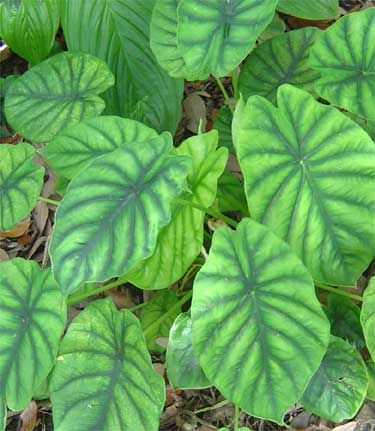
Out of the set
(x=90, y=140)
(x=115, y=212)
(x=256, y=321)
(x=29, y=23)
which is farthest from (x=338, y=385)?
(x=29, y=23)

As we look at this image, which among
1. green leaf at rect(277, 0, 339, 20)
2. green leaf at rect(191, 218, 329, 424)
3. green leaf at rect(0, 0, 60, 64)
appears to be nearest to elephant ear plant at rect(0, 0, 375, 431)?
green leaf at rect(191, 218, 329, 424)

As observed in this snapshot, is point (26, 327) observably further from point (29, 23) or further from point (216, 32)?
point (29, 23)

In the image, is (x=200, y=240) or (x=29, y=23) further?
(x=29, y=23)

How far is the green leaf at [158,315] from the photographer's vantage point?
171 cm

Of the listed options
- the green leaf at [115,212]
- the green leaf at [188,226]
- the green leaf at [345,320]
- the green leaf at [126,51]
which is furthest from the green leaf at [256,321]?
the green leaf at [126,51]

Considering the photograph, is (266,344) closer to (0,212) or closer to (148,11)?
(0,212)

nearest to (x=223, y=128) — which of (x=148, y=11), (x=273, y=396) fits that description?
(x=148, y=11)

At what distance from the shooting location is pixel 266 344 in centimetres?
119

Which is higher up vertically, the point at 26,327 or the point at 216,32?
the point at 216,32

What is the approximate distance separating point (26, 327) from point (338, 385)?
66cm

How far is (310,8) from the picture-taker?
200 centimetres

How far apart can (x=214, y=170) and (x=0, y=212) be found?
506mm

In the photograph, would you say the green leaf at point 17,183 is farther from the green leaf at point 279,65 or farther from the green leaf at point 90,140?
the green leaf at point 279,65

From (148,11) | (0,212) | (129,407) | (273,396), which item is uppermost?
(148,11)
